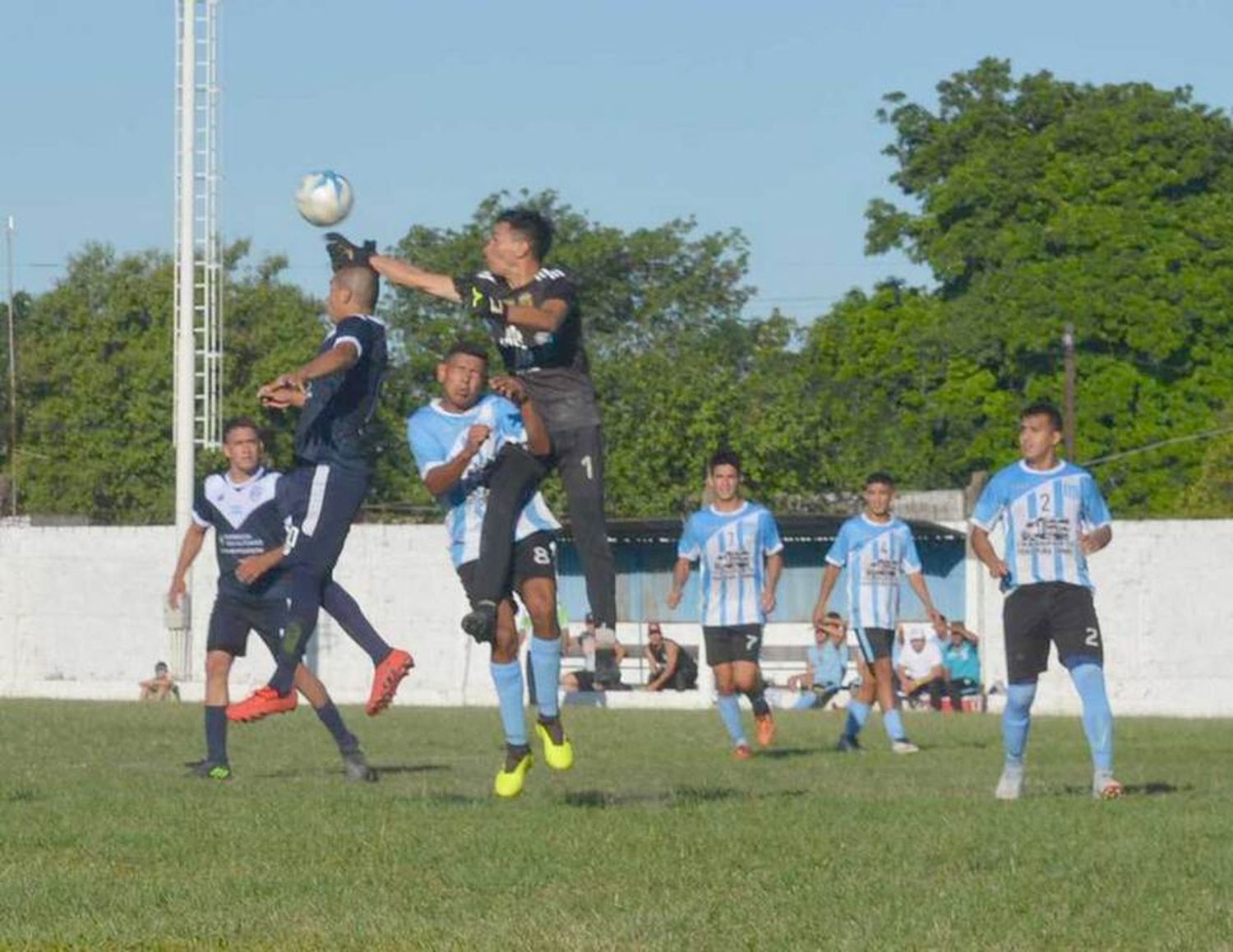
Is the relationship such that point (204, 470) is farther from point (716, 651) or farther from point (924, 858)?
point (924, 858)

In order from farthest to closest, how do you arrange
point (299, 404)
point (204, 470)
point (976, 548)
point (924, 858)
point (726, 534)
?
1. point (204, 470)
2. point (726, 534)
3. point (976, 548)
4. point (299, 404)
5. point (924, 858)

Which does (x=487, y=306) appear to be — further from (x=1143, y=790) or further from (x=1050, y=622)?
(x=1143, y=790)

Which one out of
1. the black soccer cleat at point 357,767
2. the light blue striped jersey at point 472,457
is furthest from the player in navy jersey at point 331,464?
the black soccer cleat at point 357,767

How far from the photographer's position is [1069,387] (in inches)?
2520

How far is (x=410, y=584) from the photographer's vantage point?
123 ft

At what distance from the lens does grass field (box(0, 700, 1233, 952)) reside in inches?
311

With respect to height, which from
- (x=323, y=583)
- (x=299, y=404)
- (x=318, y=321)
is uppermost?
(x=318, y=321)

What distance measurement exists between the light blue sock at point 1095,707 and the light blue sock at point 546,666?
319 centimetres

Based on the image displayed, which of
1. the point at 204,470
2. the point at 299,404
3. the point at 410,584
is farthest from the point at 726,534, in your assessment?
the point at 204,470

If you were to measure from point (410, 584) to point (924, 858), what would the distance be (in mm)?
28223

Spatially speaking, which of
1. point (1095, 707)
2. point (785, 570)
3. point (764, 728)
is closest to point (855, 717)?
point (764, 728)

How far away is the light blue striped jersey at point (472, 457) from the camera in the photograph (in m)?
12.3

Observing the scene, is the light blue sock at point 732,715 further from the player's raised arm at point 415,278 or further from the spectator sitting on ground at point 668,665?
→ the spectator sitting on ground at point 668,665

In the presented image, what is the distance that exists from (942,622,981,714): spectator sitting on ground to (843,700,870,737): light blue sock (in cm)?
1257
